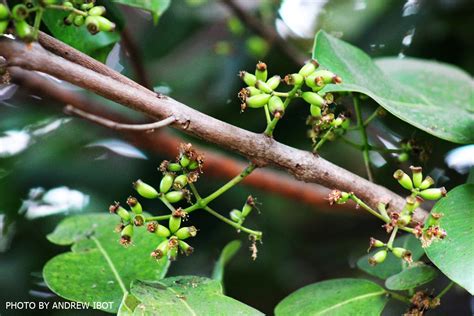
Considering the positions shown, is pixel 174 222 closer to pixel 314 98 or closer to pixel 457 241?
pixel 314 98

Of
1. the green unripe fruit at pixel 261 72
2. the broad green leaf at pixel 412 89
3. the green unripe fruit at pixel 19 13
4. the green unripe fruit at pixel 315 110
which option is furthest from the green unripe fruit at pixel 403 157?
the green unripe fruit at pixel 19 13

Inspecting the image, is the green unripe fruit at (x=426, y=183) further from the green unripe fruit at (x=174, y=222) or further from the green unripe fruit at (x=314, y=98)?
the green unripe fruit at (x=174, y=222)

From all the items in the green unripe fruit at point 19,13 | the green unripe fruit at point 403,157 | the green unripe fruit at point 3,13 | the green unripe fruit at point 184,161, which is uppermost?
the green unripe fruit at point 19,13

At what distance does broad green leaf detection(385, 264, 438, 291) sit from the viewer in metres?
1.04

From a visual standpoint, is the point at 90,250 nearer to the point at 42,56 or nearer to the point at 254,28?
the point at 42,56

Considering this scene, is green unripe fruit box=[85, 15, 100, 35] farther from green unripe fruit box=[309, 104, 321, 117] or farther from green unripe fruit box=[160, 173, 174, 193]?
green unripe fruit box=[309, 104, 321, 117]

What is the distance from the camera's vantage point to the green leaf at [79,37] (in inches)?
41.8

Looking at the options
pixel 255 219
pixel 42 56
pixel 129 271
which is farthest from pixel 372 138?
pixel 42 56

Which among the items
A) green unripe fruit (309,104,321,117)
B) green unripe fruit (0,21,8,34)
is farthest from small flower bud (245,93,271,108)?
green unripe fruit (0,21,8,34)

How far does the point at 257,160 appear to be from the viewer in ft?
3.09

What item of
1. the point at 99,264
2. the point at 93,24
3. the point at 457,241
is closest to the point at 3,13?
the point at 93,24

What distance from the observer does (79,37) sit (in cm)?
111

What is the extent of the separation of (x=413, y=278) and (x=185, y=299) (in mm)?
383

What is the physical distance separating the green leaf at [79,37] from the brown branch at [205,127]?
0.28 metres
